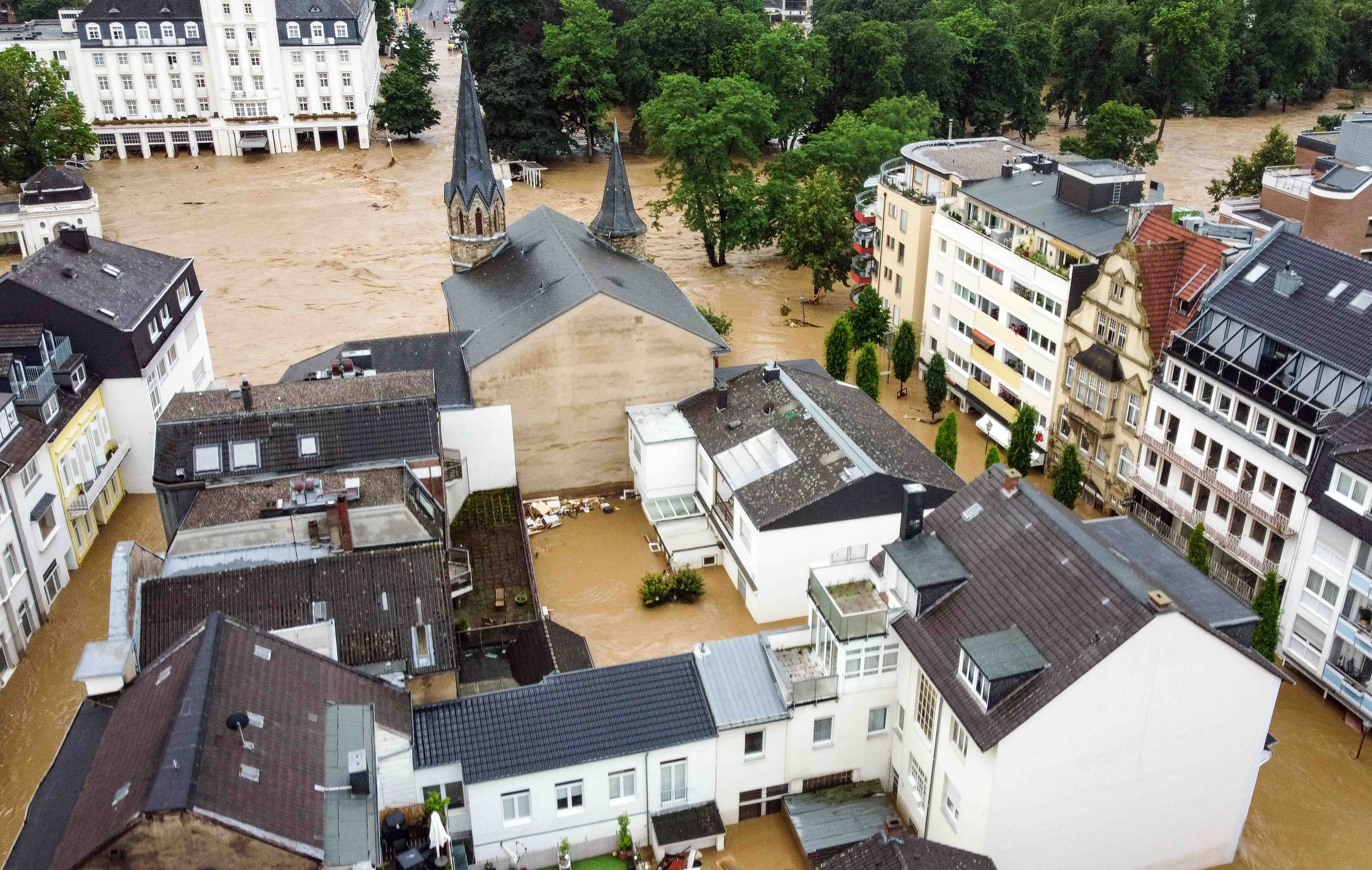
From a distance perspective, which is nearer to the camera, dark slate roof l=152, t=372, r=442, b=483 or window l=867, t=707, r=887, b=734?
window l=867, t=707, r=887, b=734

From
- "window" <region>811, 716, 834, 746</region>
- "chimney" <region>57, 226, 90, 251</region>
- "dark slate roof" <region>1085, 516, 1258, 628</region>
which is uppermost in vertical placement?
"chimney" <region>57, 226, 90, 251</region>

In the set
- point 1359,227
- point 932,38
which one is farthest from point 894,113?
point 1359,227

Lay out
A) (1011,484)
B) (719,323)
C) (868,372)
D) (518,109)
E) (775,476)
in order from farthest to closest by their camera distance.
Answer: (518,109) < (719,323) < (868,372) < (775,476) < (1011,484)

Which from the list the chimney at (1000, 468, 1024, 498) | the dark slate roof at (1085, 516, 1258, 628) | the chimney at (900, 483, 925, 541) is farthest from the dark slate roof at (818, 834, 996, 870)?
the chimney at (1000, 468, 1024, 498)

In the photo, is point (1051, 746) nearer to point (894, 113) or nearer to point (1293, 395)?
point (1293, 395)

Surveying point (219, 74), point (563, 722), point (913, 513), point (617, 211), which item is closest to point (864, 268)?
point (617, 211)

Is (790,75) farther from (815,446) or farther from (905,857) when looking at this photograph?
(905,857)

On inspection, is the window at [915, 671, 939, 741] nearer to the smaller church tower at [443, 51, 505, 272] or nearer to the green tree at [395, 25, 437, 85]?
the smaller church tower at [443, 51, 505, 272]
